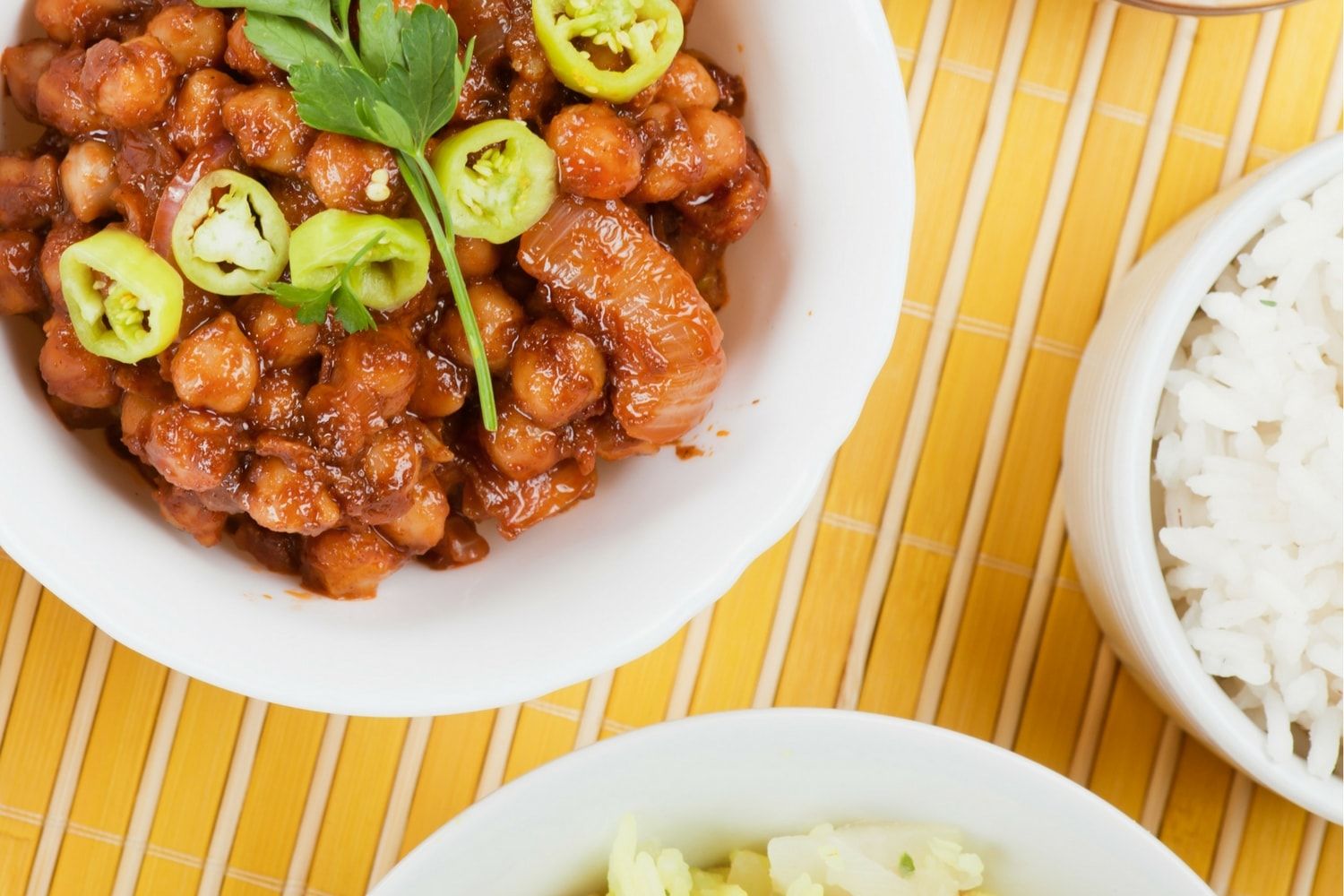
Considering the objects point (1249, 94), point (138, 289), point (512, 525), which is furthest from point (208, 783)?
point (1249, 94)

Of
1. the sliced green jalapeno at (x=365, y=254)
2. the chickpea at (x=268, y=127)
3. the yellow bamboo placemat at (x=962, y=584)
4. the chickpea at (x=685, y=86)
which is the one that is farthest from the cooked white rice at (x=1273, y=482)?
the chickpea at (x=268, y=127)

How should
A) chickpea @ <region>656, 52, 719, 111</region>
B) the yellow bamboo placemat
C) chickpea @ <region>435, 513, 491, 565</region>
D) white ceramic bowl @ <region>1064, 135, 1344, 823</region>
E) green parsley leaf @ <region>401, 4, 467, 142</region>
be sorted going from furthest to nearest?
the yellow bamboo placemat, white ceramic bowl @ <region>1064, 135, 1344, 823</region>, chickpea @ <region>435, 513, 491, 565</region>, chickpea @ <region>656, 52, 719, 111</region>, green parsley leaf @ <region>401, 4, 467, 142</region>

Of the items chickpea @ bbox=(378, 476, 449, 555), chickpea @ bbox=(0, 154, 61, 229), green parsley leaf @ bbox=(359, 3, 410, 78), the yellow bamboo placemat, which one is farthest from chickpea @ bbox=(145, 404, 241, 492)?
the yellow bamboo placemat

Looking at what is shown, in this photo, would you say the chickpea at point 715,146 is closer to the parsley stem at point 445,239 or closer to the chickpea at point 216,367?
the parsley stem at point 445,239

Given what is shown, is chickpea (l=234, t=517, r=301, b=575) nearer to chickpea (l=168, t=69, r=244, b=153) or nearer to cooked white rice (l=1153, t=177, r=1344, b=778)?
chickpea (l=168, t=69, r=244, b=153)

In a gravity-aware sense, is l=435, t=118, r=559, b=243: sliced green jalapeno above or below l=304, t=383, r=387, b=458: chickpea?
above

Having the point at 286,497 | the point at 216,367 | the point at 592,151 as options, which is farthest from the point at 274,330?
the point at 592,151

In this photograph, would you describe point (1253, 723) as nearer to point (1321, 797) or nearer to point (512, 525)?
point (1321, 797)
